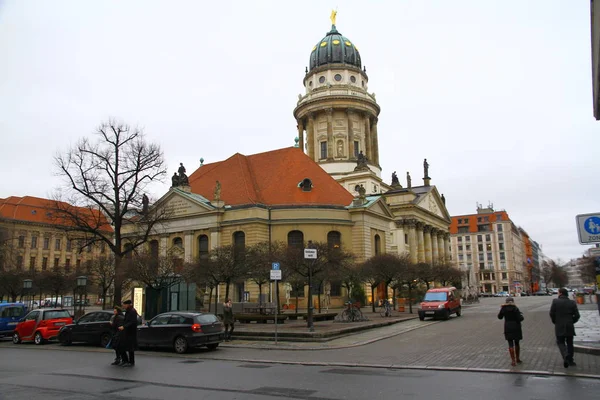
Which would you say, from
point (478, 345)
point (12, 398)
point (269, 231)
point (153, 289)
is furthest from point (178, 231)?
point (12, 398)

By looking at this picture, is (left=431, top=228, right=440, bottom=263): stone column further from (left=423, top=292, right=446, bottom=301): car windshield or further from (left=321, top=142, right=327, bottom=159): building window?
(left=423, top=292, right=446, bottom=301): car windshield

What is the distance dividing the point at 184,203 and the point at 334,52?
1592 inches

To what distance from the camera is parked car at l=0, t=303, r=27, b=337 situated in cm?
2652

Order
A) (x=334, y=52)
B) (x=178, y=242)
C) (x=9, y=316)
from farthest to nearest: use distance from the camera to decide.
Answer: (x=334, y=52), (x=178, y=242), (x=9, y=316)

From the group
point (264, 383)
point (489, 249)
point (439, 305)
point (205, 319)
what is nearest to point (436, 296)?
point (439, 305)

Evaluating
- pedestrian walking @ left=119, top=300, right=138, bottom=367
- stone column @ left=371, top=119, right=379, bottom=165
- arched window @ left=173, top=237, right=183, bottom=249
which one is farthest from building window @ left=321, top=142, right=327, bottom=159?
pedestrian walking @ left=119, top=300, right=138, bottom=367

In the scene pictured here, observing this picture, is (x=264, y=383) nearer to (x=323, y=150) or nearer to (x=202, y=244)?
(x=202, y=244)

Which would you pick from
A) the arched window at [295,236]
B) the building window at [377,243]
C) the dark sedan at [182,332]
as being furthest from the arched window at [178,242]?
the dark sedan at [182,332]

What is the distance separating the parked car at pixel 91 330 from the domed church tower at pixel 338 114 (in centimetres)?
5246

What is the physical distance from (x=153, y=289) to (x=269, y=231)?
59.8ft

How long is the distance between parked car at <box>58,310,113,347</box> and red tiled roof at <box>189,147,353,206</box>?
26.9m

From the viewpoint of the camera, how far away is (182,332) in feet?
59.6

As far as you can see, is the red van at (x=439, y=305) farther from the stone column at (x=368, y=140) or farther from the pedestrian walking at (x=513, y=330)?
the stone column at (x=368, y=140)

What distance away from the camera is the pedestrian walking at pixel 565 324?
12609mm
